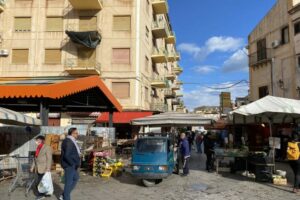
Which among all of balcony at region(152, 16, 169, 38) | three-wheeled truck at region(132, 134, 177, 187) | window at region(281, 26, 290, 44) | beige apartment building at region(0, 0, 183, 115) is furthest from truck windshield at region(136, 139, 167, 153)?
balcony at region(152, 16, 169, 38)

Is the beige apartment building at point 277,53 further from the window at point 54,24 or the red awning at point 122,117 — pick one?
the window at point 54,24

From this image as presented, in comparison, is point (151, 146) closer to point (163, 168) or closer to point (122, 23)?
point (163, 168)

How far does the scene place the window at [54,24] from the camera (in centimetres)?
3512

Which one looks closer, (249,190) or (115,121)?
(249,190)

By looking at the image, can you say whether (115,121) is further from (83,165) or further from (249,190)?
(249,190)

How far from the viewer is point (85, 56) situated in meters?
34.4

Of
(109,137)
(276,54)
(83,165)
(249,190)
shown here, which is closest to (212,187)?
(249,190)

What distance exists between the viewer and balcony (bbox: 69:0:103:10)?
33938 millimetres

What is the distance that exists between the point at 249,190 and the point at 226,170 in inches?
210

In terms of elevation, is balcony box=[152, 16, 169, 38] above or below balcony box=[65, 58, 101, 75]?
above

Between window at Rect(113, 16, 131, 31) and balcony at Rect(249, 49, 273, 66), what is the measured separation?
12026mm

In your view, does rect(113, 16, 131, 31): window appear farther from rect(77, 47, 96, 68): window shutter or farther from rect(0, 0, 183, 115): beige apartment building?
rect(77, 47, 96, 68): window shutter

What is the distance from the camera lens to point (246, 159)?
1495 centimetres

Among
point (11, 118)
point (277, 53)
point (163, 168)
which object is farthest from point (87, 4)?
point (163, 168)
